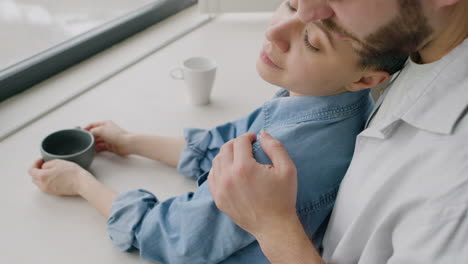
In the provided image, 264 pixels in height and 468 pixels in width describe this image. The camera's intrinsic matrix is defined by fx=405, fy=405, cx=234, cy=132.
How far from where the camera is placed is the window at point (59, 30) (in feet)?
3.79

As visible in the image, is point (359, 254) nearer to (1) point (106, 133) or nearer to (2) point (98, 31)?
(1) point (106, 133)

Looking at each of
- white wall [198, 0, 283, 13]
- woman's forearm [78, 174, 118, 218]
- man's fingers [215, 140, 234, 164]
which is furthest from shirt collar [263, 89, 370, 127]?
white wall [198, 0, 283, 13]

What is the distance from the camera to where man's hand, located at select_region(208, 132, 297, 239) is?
0.60 metres

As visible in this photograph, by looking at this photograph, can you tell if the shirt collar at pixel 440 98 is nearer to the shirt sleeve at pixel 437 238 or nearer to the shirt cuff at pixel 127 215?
the shirt sleeve at pixel 437 238

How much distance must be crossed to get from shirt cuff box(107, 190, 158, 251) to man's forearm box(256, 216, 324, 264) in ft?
0.81

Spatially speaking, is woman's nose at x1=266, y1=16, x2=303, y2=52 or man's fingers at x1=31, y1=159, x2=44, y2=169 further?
man's fingers at x1=31, y1=159, x2=44, y2=169

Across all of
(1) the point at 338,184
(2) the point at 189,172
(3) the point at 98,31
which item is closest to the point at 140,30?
(3) the point at 98,31

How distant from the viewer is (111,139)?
92 cm

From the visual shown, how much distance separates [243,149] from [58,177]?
390 mm

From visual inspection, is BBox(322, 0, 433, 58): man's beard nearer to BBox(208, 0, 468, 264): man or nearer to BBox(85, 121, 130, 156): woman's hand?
BBox(208, 0, 468, 264): man

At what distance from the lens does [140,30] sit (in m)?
1.56

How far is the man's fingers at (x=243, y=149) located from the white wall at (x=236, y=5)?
3.76ft

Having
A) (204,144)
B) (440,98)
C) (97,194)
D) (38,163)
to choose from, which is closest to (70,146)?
(38,163)

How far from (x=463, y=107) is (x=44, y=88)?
3.50ft
